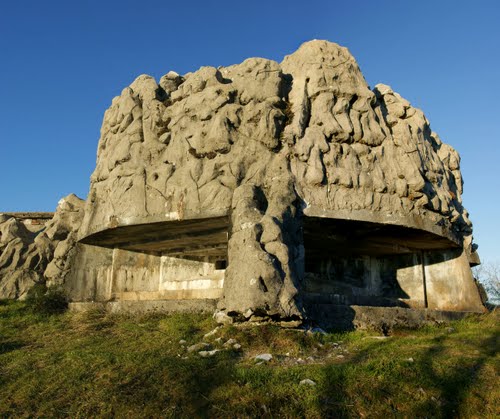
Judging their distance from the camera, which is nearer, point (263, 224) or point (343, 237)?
point (263, 224)

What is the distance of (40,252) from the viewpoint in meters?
13.8

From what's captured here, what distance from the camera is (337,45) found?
39.7 feet

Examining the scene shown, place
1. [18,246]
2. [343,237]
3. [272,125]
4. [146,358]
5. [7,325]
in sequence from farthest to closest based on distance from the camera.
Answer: [18,246] → [343,237] → [272,125] → [7,325] → [146,358]

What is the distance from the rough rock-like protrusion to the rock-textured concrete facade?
66 centimetres

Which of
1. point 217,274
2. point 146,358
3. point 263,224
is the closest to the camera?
point 146,358

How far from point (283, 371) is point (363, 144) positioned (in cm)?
645

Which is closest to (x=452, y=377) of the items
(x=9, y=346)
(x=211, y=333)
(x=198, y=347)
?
(x=198, y=347)

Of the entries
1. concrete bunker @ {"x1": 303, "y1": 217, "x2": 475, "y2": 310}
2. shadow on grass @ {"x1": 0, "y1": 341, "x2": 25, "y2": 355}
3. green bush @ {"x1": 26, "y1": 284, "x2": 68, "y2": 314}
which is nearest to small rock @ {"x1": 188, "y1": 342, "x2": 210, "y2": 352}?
shadow on grass @ {"x1": 0, "y1": 341, "x2": 25, "y2": 355}

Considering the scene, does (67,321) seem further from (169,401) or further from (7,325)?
(169,401)

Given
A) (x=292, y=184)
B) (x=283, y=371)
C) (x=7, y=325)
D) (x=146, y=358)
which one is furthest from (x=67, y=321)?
(x=283, y=371)

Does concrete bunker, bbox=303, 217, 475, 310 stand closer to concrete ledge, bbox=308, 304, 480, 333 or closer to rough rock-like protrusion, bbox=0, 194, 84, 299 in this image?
concrete ledge, bbox=308, 304, 480, 333

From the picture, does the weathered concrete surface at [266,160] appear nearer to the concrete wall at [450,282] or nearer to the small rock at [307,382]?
the concrete wall at [450,282]

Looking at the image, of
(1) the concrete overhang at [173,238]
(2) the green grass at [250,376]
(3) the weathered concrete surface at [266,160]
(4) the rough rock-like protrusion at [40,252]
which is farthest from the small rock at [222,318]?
(4) the rough rock-like protrusion at [40,252]

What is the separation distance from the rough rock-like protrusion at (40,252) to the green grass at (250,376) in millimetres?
4873
